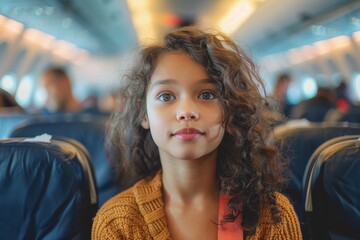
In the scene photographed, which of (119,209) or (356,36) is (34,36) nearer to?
(356,36)

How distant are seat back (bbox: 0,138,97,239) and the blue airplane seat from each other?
896 millimetres

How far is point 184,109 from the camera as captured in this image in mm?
1395

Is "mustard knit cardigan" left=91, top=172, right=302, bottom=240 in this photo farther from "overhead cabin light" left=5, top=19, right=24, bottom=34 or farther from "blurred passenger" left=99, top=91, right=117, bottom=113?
"overhead cabin light" left=5, top=19, right=24, bottom=34

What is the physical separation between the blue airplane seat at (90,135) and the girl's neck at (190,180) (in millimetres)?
1008

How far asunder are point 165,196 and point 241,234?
1.19 feet

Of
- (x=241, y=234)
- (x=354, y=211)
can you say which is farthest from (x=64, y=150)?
(x=354, y=211)

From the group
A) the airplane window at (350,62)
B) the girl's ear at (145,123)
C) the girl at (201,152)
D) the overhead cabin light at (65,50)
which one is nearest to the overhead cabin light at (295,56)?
the airplane window at (350,62)

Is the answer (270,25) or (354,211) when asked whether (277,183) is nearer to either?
(354,211)

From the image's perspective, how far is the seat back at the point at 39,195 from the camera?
5.31ft

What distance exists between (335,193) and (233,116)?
0.56 metres

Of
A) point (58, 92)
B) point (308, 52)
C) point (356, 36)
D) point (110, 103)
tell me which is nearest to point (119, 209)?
point (58, 92)

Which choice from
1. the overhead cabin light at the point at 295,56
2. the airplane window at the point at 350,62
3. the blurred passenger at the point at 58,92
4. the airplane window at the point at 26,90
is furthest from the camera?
the overhead cabin light at the point at 295,56

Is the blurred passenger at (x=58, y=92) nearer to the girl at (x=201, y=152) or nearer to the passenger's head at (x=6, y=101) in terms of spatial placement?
the passenger's head at (x=6, y=101)

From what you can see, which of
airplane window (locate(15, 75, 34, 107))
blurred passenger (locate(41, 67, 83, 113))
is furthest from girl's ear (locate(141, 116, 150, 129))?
airplane window (locate(15, 75, 34, 107))
